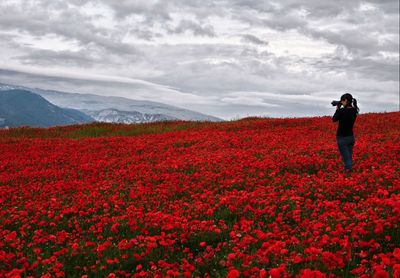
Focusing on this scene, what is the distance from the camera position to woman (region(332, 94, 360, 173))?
48.1 ft

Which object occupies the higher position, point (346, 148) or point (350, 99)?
point (350, 99)

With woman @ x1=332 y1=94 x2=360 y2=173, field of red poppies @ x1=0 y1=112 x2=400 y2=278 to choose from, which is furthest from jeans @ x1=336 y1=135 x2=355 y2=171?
field of red poppies @ x1=0 y1=112 x2=400 y2=278

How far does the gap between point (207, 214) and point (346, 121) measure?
22.6 ft

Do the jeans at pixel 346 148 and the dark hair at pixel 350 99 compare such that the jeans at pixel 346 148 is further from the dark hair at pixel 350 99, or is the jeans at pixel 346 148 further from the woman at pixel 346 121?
the dark hair at pixel 350 99

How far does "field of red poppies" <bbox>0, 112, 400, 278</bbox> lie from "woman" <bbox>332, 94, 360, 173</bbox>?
1.93 ft

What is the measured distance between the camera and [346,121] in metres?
14.9

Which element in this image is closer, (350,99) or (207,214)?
(207,214)

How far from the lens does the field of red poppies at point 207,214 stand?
7496 mm

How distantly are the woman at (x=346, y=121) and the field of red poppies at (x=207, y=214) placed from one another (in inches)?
23.1

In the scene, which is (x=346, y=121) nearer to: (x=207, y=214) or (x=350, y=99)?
(x=350, y=99)

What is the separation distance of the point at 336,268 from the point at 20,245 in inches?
262

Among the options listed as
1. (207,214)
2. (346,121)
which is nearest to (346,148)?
(346,121)

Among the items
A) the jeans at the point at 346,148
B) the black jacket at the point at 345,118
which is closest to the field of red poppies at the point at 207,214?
the jeans at the point at 346,148

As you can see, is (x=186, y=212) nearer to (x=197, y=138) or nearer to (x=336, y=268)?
(x=336, y=268)
